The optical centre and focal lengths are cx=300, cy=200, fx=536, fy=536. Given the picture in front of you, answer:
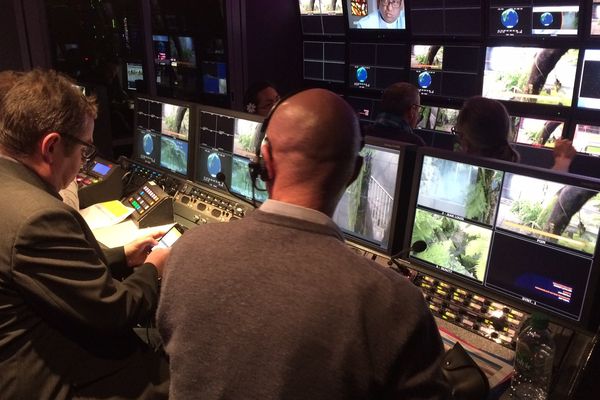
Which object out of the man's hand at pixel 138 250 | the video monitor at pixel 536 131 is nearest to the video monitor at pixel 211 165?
the man's hand at pixel 138 250

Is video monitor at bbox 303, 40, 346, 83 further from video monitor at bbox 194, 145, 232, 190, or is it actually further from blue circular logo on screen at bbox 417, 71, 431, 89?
video monitor at bbox 194, 145, 232, 190

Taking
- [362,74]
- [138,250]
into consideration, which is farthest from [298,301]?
[362,74]

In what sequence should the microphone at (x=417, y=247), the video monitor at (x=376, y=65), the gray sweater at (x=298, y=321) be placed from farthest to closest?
the video monitor at (x=376, y=65)
the microphone at (x=417, y=247)
the gray sweater at (x=298, y=321)

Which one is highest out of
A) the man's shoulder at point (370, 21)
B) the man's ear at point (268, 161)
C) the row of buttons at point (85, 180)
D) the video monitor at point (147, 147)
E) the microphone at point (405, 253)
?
the man's shoulder at point (370, 21)

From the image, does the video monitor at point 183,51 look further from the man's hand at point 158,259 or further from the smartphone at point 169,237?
the man's hand at point 158,259

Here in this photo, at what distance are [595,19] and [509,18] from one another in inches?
21.3

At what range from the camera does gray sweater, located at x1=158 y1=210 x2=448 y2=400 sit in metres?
0.86

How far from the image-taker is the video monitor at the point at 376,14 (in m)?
4.15

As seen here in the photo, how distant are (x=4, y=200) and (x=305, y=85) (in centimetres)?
410

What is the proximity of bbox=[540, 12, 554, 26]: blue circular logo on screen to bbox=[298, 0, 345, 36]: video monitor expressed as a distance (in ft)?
5.54

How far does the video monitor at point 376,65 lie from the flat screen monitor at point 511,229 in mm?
2907

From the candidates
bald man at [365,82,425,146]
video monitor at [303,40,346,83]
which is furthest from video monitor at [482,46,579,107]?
video monitor at [303,40,346,83]

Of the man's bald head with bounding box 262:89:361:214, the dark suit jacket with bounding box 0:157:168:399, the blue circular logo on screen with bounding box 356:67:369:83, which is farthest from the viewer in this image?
the blue circular logo on screen with bounding box 356:67:369:83

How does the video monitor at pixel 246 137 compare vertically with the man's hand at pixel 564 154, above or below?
above
